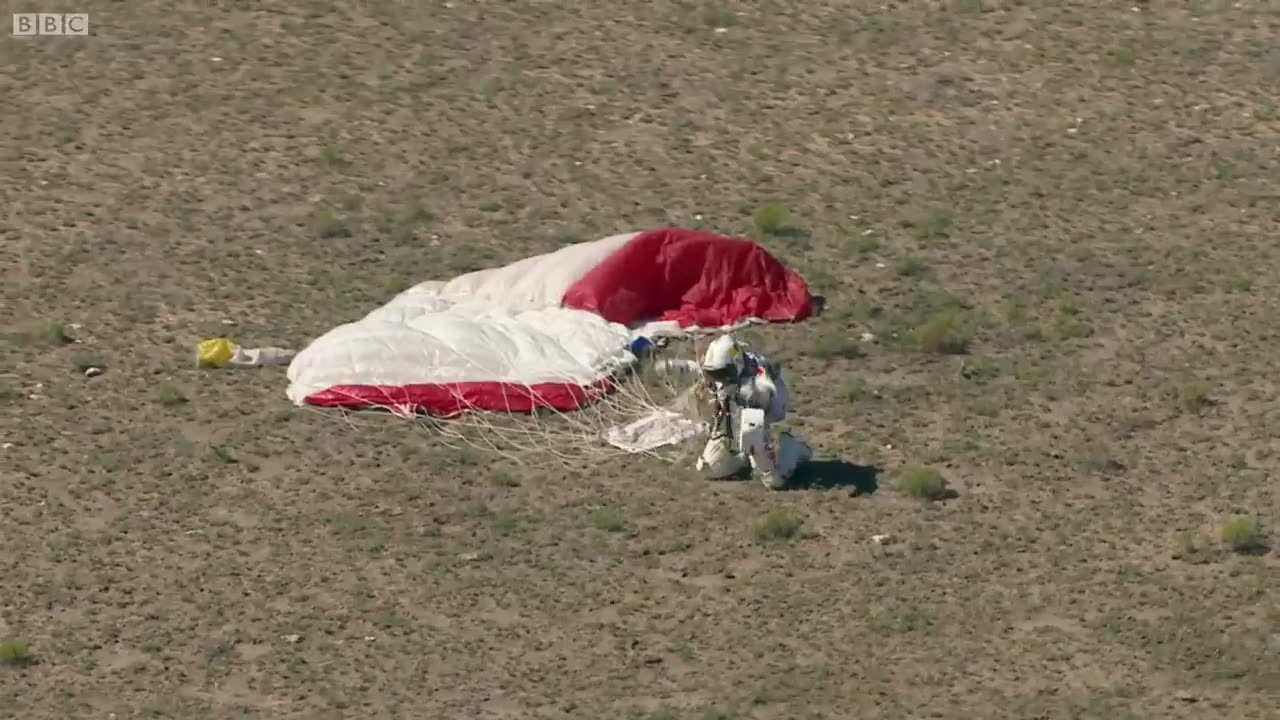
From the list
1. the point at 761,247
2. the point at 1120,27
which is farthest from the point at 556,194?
the point at 1120,27

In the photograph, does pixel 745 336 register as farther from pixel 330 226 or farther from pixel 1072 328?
pixel 330 226

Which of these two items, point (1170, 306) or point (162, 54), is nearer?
point (1170, 306)

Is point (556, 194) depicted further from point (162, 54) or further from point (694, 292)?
point (162, 54)

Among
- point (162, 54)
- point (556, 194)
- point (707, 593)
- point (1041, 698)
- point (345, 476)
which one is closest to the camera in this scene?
point (1041, 698)

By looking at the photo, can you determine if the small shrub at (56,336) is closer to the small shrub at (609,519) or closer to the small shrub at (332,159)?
the small shrub at (332,159)

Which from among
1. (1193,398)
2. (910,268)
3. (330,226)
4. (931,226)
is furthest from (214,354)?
(1193,398)

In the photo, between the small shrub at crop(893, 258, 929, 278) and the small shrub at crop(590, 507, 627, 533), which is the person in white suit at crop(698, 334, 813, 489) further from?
the small shrub at crop(893, 258, 929, 278)
